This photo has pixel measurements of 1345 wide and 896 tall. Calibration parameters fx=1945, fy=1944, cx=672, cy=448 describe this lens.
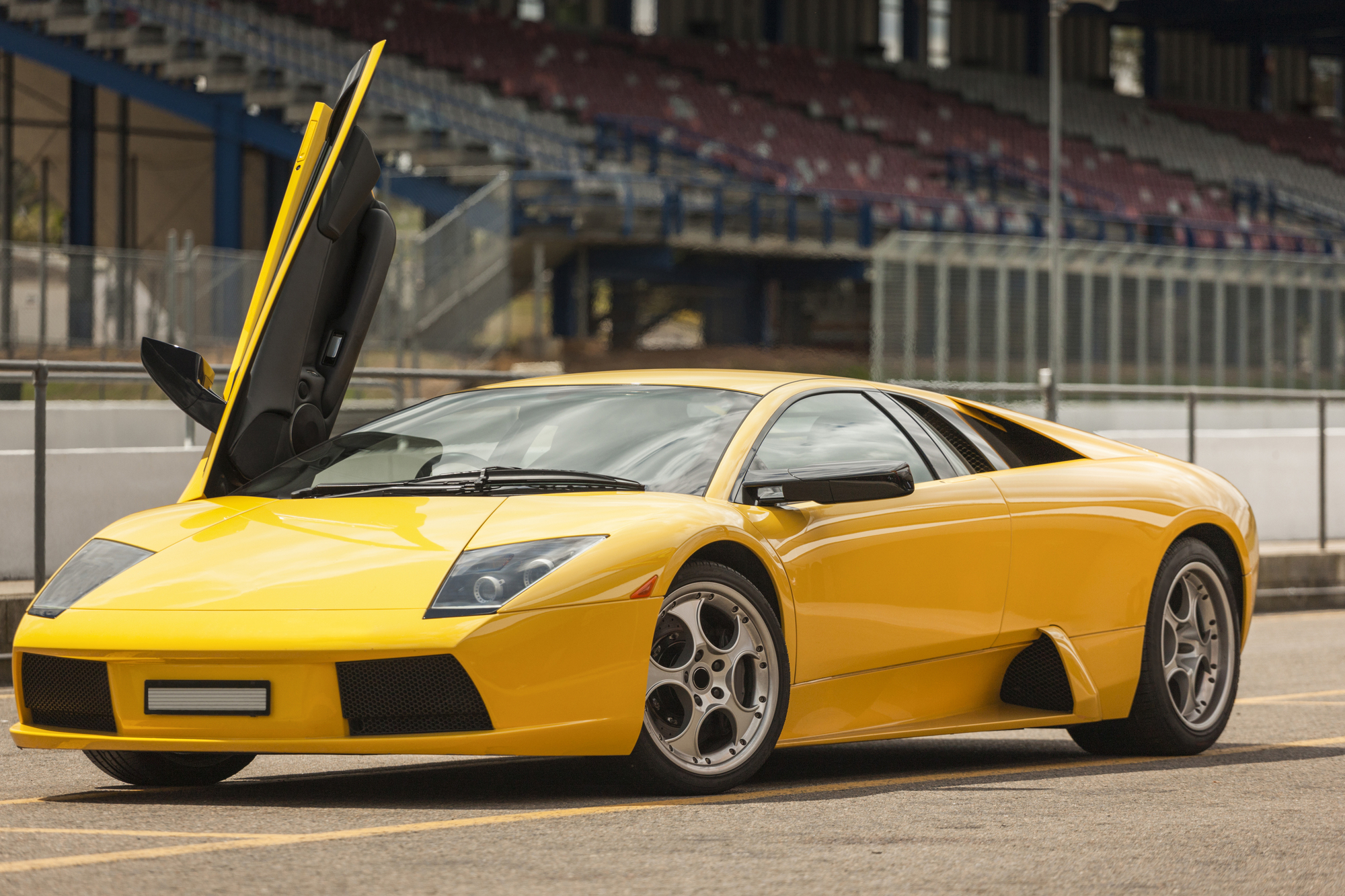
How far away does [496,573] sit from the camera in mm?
5070

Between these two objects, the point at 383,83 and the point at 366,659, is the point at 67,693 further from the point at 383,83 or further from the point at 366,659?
the point at 383,83

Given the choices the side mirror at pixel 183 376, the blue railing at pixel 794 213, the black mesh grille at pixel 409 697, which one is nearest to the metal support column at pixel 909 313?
the blue railing at pixel 794 213

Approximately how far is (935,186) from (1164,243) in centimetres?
457

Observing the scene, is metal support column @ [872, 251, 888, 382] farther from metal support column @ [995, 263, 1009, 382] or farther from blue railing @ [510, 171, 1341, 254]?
blue railing @ [510, 171, 1341, 254]

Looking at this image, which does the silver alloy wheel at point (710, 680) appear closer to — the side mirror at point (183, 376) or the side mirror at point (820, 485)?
the side mirror at point (820, 485)

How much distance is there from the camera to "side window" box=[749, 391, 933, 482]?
19.9ft

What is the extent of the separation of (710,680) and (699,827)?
1.95 feet

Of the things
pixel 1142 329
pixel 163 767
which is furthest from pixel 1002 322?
pixel 163 767

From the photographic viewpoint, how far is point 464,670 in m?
4.95

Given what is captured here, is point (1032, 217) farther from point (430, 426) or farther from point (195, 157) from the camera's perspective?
point (430, 426)

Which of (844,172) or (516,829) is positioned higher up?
(844,172)

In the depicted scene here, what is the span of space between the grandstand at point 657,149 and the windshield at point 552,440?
14.4 meters

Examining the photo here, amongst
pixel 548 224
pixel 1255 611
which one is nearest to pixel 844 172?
pixel 548 224

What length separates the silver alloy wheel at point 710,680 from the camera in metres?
5.31
